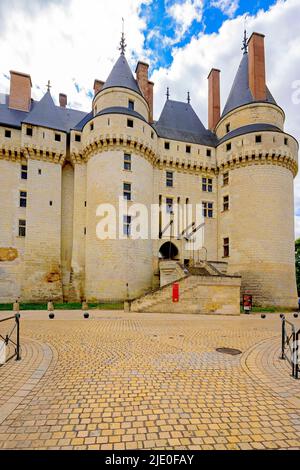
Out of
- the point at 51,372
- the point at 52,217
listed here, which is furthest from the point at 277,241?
the point at 51,372

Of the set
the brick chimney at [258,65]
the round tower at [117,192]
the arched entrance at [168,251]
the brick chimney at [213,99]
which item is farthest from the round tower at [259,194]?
the round tower at [117,192]

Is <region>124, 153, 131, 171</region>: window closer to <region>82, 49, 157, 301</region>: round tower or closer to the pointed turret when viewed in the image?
<region>82, 49, 157, 301</region>: round tower

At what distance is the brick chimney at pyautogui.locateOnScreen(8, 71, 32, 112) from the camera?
26.5m

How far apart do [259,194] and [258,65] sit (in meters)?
13.6

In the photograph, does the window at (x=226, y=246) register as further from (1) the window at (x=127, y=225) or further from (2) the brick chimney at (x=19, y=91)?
(2) the brick chimney at (x=19, y=91)

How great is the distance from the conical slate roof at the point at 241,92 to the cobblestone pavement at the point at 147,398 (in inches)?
1056

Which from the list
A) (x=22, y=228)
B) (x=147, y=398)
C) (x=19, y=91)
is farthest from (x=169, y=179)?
(x=147, y=398)

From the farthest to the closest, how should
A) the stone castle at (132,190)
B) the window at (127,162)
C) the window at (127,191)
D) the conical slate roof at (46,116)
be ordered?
the conical slate roof at (46,116) → the window at (127,162) → the window at (127,191) → the stone castle at (132,190)

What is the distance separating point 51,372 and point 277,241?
2394cm

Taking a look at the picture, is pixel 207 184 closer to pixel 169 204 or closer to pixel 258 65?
pixel 169 204

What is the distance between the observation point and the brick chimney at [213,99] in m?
30.1

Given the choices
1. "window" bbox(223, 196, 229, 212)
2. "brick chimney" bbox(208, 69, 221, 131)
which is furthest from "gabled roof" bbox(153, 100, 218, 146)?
"window" bbox(223, 196, 229, 212)

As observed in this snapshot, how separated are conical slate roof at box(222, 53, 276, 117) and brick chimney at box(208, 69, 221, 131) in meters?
1.78

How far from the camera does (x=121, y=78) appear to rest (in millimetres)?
25359
